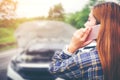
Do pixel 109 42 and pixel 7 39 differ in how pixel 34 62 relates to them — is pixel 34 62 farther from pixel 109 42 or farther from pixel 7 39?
A: pixel 109 42

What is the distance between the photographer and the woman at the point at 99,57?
1.15 metres

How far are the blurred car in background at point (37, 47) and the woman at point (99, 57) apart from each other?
0.97 metres

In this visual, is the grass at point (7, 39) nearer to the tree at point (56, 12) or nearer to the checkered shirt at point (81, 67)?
the tree at point (56, 12)

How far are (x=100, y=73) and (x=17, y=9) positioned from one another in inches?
49.8

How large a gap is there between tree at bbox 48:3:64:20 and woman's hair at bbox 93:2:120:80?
1034 mm

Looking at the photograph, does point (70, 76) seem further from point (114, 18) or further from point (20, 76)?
point (20, 76)

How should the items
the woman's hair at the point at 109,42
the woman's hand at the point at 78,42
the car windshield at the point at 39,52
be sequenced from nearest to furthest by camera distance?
the woman's hair at the point at 109,42 → the woman's hand at the point at 78,42 → the car windshield at the point at 39,52

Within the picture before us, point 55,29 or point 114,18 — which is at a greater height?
point 55,29

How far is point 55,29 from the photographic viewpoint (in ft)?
7.45

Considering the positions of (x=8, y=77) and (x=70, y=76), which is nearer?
(x=70, y=76)

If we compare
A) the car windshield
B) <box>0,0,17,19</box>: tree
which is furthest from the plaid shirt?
<box>0,0,17,19</box>: tree

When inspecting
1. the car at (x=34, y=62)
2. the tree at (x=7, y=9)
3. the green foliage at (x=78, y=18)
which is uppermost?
the tree at (x=7, y=9)

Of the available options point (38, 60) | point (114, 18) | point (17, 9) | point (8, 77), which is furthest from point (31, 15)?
point (114, 18)

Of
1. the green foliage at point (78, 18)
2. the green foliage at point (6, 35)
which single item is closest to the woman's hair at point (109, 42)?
the green foliage at point (78, 18)
